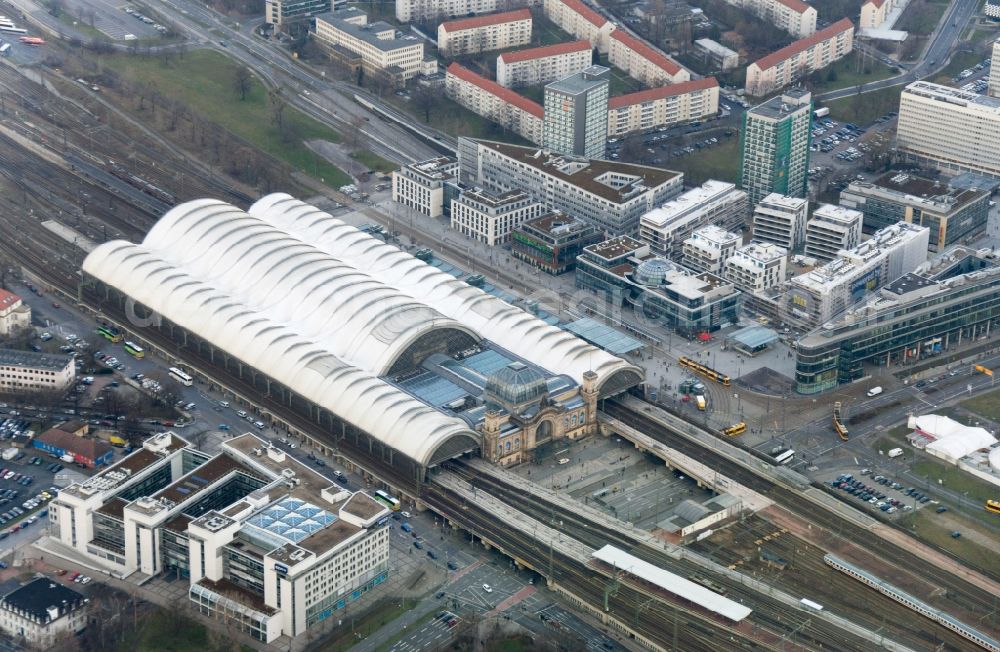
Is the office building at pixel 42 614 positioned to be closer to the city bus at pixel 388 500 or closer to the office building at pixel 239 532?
the office building at pixel 239 532

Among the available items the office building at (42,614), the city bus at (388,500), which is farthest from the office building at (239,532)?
the office building at (42,614)

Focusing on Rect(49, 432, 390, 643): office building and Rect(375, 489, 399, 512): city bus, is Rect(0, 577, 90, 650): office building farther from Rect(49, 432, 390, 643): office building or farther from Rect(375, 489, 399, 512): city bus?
Rect(375, 489, 399, 512): city bus

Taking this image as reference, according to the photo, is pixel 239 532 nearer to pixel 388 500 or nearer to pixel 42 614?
pixel 42 614

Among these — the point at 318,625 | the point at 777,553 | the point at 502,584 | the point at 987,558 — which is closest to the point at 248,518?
the point at 318,625

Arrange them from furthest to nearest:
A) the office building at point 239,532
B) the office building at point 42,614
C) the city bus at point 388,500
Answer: the city bus at point 388,500, the office building at point 239,532, the office building at point 42,614

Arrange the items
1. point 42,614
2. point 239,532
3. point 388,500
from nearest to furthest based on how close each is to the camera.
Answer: point 42,614 < point 239,532 < point 388,500

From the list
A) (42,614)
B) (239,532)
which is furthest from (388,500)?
(42,614)

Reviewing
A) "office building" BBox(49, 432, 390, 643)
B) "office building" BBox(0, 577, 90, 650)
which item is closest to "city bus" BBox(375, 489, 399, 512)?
"office building" BBox(49, 432, 390, 643)
